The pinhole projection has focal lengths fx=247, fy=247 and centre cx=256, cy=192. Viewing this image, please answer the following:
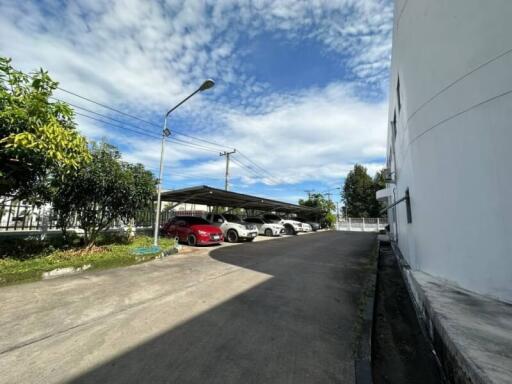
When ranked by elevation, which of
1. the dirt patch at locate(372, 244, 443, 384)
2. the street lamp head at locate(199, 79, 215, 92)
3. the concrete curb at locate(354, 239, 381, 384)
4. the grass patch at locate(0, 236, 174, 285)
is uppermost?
the street lamp head at locate(199, 79, 215, 92)

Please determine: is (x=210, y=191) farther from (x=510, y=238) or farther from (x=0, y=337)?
(x=510, y=238)

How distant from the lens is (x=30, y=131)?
5121mm

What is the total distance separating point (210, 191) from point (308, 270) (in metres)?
7.15

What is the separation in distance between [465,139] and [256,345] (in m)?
4.41

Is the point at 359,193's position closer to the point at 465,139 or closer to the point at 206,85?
the point at 206,85

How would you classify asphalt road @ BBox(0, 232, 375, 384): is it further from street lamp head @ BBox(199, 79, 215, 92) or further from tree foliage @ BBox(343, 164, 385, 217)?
tree foliage @ BBox(343, 164, 385, 217)

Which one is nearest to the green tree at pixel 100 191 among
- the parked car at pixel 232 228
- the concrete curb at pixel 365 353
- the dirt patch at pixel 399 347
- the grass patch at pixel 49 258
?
the grass patch at pixel 49 258

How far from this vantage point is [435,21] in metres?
4.70

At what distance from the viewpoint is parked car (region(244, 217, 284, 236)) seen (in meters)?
20.9

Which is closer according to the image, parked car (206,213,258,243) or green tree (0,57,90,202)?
green tree (0,57,90,202)

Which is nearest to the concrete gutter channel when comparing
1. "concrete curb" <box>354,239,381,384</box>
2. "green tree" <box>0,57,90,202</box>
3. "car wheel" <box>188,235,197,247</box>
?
"concrete curb" <box>354,239,381,384</box>

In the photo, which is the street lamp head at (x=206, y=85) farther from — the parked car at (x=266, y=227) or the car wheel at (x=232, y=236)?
the parked car at (x=266, y=227)

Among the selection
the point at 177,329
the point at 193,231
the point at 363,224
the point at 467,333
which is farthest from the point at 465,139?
the point at 363,224

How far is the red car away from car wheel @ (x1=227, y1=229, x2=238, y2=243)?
1.83 meters
